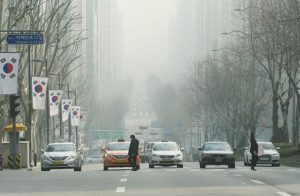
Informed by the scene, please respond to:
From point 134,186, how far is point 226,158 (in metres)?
23.0

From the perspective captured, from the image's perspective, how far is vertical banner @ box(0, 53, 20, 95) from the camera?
42.4 meters

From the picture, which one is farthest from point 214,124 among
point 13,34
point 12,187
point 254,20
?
point 12,187

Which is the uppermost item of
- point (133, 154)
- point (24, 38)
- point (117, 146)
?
point (24, 38)

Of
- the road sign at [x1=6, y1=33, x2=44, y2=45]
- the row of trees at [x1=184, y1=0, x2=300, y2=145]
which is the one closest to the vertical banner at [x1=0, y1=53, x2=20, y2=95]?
the road sign at [x1=6, y1=33, x2=44, y2=45]

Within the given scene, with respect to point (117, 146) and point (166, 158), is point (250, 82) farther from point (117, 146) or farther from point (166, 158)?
point (117, 146)

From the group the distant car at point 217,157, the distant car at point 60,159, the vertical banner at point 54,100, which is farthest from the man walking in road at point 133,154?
the vertical banner at point 54,100

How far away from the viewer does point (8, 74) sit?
1679 inches

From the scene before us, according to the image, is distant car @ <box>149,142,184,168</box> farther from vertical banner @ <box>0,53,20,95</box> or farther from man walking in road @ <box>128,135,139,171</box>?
vertical banner @ <box>0,53,20,95</box>

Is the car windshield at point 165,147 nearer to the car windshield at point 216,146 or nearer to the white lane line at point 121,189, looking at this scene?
the car windshield at point 216,146

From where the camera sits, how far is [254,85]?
83.6 metres

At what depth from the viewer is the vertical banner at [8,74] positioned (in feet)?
139

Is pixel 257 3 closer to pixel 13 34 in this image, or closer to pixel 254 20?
pixel 254 20

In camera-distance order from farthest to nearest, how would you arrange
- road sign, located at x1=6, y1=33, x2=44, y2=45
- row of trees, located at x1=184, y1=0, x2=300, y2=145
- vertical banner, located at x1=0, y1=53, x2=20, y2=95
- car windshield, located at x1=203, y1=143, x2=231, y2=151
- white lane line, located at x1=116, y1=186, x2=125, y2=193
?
1. row of trees, located at x1=184, y1=0, x2=300, y2=145
2. car windshield, located at x1=203, y1=143, x2=231, y2=151
3. road sign, located at x1=6, y1=33, x2=44, y2=45
4. vertical banner, located at x1=0, y1=53, x2=20, y2=95
5. white lane line, located at x1=116, y1=186, x2=125, y2=193

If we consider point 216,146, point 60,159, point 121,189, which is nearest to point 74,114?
point 216,146
